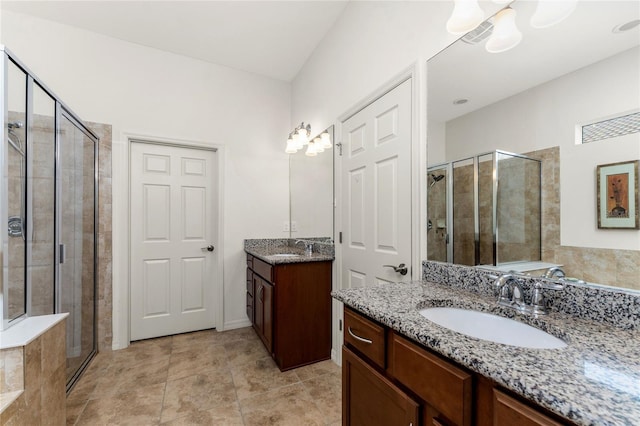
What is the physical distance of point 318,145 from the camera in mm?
2613

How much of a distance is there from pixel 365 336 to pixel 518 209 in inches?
31.7

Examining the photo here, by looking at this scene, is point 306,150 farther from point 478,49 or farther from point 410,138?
point 478,49

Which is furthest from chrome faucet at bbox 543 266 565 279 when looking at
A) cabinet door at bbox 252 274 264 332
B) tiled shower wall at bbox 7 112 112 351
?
tiled shower wall at bbox 7 112 112 351

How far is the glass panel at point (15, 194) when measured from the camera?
1331 mm

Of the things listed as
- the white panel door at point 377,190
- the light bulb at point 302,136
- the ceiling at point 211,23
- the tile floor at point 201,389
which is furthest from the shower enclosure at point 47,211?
the white panel door at point 377,190

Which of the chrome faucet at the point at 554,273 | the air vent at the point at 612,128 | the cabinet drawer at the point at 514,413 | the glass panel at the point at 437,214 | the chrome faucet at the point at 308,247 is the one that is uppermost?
the air vent at the point at 612,128

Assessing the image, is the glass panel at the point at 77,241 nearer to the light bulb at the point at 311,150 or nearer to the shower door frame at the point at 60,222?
the shower door frame at the point at 60,222

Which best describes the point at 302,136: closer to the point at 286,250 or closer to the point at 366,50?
the point at 366,50

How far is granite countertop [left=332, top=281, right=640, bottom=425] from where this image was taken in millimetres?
471

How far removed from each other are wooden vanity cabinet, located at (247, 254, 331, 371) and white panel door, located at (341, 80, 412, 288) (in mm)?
268

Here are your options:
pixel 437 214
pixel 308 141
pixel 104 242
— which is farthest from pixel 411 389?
pixel 104 242

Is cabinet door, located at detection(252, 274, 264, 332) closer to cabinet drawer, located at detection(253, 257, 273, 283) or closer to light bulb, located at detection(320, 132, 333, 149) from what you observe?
cabinet drawer, located at detection(253, 257, 273, 283)

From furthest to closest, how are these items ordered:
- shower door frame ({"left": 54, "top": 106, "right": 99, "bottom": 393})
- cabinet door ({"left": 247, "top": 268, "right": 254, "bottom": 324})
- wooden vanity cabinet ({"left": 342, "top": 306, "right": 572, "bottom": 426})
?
cabinet door ({"left": 247, "top": 268, "right": 254, "bottom": 324}) → shower door frame ({"left": 54, "top": 106, "right": 99, "bottom": 393}) → wooden vanity cabinet ({"left": 342, "top": 306, "right": 572, "bottom": 426})

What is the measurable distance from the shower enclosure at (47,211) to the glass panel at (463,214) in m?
2.16
